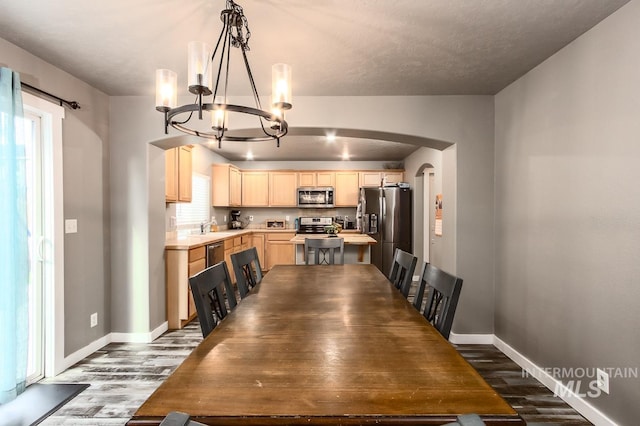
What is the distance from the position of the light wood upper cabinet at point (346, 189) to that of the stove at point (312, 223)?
0.41 m

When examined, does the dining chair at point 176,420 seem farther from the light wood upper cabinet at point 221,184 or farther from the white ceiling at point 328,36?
the light wood upper cabinet at point 221,184

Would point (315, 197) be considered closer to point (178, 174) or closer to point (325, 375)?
point (178, 174)

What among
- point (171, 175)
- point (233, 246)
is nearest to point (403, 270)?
point (171, 175)

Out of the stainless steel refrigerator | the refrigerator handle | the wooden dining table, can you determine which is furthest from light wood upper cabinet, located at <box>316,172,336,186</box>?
the wooden dining table

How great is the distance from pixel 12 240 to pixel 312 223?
5.15m

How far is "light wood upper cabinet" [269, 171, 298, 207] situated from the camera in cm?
697

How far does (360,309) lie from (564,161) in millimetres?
1811

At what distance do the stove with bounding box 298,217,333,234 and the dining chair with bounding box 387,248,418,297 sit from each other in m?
4.40

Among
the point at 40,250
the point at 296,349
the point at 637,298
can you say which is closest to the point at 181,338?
the point at 40,250

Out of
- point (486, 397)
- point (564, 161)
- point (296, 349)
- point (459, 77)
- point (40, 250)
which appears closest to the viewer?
point (486, 397)

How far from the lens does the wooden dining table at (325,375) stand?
33.8 inches

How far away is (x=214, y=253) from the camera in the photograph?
4.39 m

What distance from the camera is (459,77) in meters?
2.89

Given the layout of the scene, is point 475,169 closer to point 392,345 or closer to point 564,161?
point 564,161
